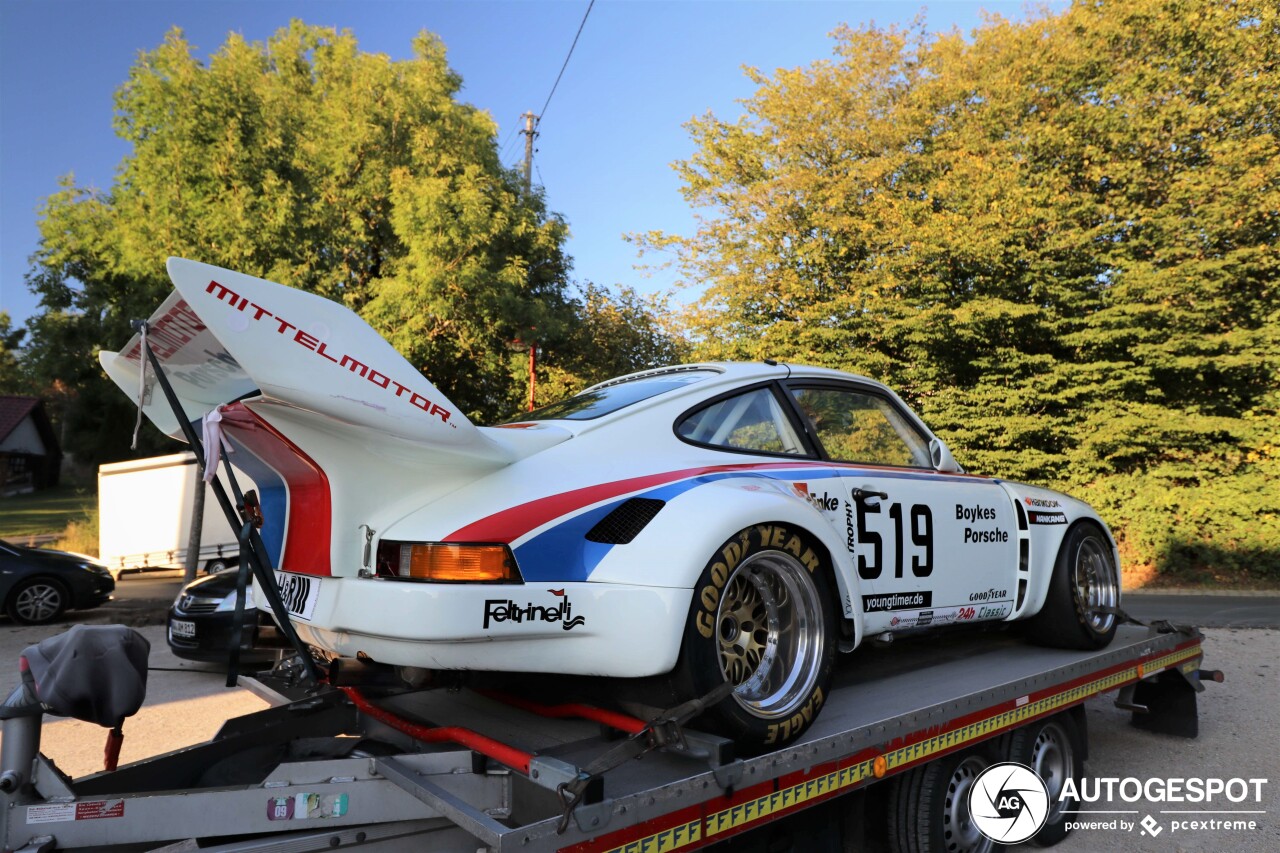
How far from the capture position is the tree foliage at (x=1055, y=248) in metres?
14.6

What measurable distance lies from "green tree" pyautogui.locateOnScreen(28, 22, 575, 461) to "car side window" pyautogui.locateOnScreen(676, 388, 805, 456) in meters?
11.0

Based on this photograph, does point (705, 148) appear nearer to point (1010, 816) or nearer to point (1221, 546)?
point (1221, 546)

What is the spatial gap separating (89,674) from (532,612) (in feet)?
3.92

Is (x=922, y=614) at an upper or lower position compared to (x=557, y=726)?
upper

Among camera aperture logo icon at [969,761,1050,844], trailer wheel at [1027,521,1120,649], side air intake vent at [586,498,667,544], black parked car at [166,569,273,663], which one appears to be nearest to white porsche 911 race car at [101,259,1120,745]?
side air intake vent at [586,498,667,544]

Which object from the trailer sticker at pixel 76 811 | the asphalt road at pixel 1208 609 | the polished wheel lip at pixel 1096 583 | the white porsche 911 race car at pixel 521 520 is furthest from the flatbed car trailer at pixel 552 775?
the asphalt road at pixel 1208 609

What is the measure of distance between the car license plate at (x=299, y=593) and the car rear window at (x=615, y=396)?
3.66 feet

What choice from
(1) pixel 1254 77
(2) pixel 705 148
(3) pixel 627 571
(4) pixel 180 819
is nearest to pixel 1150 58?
(1) pixel 1254 77

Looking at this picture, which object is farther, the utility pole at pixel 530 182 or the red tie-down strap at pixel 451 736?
the utility pole at pixel 530 182

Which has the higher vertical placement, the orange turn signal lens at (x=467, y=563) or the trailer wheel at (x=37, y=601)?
the orange turn signal lens at (x=467, y=563)

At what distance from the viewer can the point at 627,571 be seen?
254cm

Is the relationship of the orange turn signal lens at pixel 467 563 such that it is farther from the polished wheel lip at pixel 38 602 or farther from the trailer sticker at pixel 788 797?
the polished wheel lip at pixel 38 602

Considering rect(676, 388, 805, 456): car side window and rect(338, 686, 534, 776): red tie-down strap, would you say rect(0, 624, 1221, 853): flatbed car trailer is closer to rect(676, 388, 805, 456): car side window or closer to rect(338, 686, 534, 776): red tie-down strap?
rect(338, 686, 534, 776): red tie-down strap

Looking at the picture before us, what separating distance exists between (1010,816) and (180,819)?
11.1 feet
